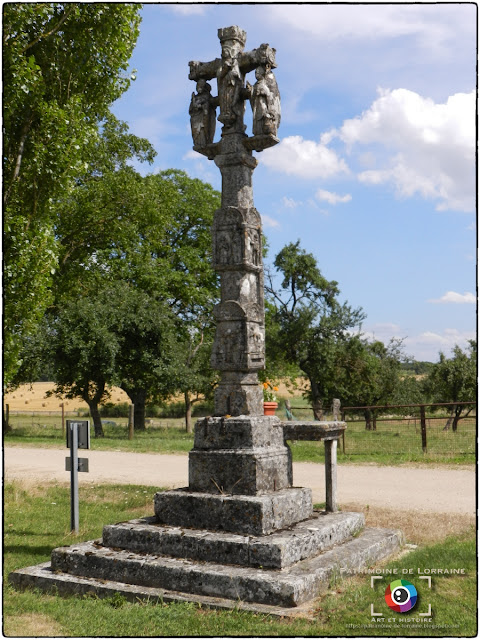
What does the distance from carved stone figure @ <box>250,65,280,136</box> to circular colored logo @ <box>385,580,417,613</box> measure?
15.3 feet

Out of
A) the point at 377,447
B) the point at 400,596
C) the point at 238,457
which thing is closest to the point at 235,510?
the point at 238,457

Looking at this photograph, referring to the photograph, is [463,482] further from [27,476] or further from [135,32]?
[135,32]

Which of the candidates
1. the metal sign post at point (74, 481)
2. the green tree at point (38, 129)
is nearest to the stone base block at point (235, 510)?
the metal sign post at point (74, 481)

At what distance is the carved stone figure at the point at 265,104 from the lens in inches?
280

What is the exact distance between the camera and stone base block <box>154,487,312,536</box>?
6281mm

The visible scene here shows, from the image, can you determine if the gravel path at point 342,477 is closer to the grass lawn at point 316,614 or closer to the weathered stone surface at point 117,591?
the grass lawn at point 316,614

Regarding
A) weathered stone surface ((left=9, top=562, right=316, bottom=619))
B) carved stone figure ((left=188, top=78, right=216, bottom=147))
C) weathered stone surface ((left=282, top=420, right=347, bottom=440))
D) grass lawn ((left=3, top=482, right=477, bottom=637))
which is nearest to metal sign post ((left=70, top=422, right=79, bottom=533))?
grass lawn ((left=3, top=482, right=477, bottom=637))

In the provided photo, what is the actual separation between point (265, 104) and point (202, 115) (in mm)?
827

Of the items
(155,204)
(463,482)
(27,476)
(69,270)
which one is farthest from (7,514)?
(155,204)

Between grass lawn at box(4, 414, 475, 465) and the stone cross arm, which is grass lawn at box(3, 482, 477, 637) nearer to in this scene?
the stone cross arm

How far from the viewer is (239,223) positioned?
7.11 m

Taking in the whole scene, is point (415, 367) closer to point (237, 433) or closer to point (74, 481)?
point (74, 481)

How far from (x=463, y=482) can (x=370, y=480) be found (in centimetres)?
168

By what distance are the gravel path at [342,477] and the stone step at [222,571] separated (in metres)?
3.26
